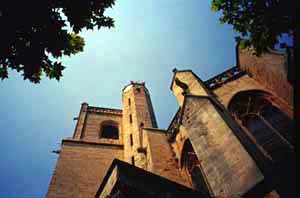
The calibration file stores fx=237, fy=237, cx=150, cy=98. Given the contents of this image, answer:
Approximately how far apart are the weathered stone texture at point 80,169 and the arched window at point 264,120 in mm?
6757

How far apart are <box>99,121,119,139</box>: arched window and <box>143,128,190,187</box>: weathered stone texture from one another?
5.89 metres

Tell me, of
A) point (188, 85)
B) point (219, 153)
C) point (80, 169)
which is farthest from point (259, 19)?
point (80, 169)

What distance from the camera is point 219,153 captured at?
18.5 feet

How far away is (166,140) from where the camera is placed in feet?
35.3

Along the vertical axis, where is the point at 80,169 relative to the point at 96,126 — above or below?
below

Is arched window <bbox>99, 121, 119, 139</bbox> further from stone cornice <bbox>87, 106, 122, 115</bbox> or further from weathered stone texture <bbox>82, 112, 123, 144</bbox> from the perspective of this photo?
stone cornice <bbox>87, 106, 122, 115</bbox>

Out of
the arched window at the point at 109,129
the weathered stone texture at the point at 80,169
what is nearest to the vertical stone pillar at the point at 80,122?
the weathered stone texture at the point at 80,169

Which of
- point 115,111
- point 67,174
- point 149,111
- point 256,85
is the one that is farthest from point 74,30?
point 115,111

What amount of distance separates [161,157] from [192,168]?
1.31 m

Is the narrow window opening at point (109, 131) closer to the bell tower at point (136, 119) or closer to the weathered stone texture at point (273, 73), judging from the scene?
the bell tower at point (136, 119)

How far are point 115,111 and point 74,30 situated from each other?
580 inches

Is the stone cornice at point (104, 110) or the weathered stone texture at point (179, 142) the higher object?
the stone cornice at point (104, 110)

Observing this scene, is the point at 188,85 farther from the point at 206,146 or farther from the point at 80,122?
the point at 80,122

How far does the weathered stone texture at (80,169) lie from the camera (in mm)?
9773
